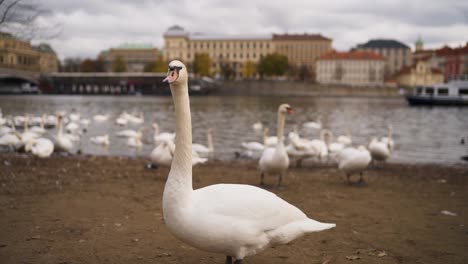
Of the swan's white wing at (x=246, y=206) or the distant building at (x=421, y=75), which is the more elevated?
the distant building at (x=421, y=75)

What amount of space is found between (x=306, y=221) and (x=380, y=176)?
264 inches

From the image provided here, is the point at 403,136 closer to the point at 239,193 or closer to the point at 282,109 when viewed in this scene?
the point at 282,109

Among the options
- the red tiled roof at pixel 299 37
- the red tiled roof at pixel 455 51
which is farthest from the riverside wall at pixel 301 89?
the red tiled roof at pixel 299 37

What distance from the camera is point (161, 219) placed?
5441 millimetres

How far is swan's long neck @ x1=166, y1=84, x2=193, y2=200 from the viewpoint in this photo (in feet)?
10.5

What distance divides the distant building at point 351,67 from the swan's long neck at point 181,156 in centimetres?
12715

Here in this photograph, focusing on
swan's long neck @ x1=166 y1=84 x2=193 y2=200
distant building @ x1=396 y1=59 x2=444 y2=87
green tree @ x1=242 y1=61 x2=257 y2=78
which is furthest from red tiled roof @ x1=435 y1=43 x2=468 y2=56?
swan's long neck @ x1=166 y1=84 x2=193 y2=200

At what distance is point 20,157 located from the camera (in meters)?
10.6

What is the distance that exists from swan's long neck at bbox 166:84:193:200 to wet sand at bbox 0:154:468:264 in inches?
46.1

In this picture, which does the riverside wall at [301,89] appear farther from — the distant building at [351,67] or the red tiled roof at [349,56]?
the red tiled roof at [349,56]

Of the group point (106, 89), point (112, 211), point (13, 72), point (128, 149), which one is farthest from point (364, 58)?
point (112, 211)

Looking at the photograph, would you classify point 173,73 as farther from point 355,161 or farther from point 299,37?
point 299,37

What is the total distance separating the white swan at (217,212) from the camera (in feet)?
10.3

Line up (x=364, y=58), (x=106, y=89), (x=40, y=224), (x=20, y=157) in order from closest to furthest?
1. (x=40, y=224)
2. (x=20, y=157)
3. (x=106, y=89)
4. (x=364, y=58)
